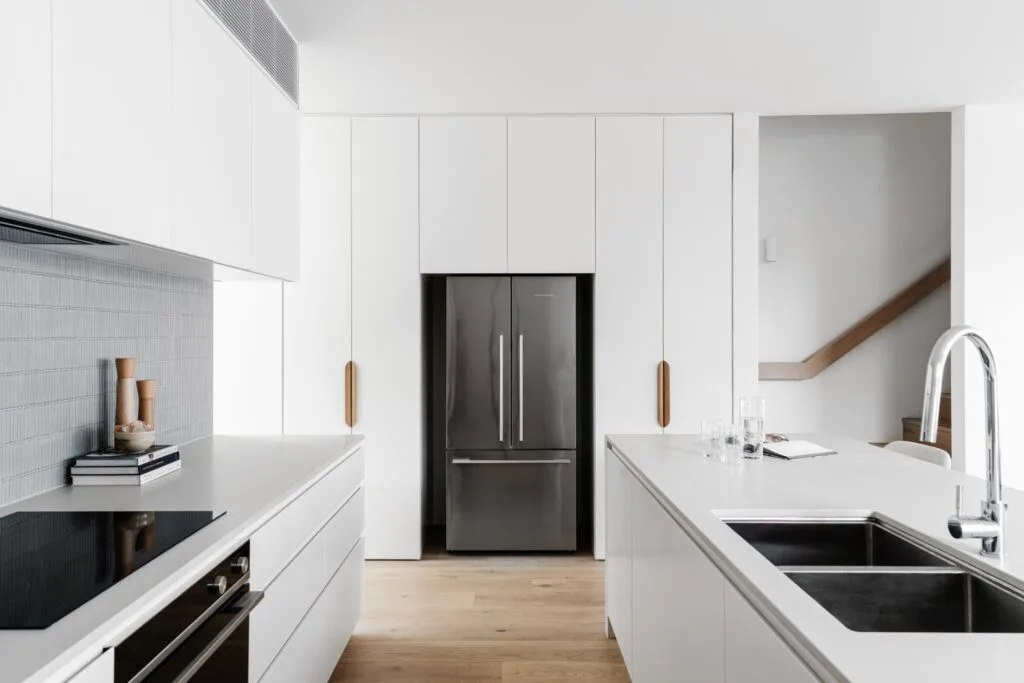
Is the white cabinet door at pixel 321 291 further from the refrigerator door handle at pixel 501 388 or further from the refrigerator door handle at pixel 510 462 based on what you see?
the refrigerator door handle at pixel 501 388

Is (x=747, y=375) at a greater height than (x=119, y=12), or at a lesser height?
lesser

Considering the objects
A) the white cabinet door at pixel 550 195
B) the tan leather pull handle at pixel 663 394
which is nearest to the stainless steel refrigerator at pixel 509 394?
the white cabinet door at pixel 550 195

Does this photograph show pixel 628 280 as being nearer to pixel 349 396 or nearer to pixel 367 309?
pixel 367 309

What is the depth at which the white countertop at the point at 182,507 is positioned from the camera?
97cm

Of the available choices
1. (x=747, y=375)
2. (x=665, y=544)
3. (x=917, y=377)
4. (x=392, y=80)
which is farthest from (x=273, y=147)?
(x=917, y=377)

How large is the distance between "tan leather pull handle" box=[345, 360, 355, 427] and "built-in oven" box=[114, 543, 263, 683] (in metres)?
2.42

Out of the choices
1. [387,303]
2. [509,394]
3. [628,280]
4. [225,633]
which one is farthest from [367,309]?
[225,633]

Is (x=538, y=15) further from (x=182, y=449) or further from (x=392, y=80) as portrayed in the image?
(x=182, y=449)

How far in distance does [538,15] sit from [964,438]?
11.6 ft

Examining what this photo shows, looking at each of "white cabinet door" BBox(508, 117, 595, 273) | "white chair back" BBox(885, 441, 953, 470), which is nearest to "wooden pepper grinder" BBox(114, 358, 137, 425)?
"white cabinet door" BBox(508, 117, 595, 273)

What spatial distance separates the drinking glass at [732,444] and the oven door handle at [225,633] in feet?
5.12

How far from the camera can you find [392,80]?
3.63 m

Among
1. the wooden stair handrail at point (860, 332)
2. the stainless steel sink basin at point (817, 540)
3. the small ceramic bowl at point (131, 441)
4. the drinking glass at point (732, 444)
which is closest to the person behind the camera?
the stainless steel sink basin at point (817, 540)

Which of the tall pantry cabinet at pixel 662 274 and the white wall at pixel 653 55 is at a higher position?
the white wall at pixel 653 55
